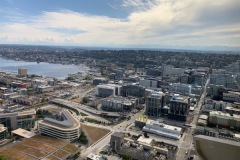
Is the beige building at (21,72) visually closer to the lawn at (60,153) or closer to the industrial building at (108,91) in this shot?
the industrial building at (108,91)

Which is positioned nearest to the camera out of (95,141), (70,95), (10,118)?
(95,141)

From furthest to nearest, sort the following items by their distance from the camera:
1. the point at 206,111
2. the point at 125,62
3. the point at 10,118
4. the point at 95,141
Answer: the point at 125,62 < the point at 206,111 < the point at 10,118 < the point at 95,141

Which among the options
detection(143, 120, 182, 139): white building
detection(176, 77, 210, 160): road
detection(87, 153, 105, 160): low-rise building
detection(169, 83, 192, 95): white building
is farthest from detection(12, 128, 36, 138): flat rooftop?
detection(169, 83, 192, 95): white building

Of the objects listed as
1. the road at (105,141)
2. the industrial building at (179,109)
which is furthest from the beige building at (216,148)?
the industrial building at (179,109)

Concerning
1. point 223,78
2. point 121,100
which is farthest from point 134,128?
point 223,78

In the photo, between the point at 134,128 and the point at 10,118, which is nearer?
the point at 10,118

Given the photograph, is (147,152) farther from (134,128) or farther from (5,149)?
(5,149)
